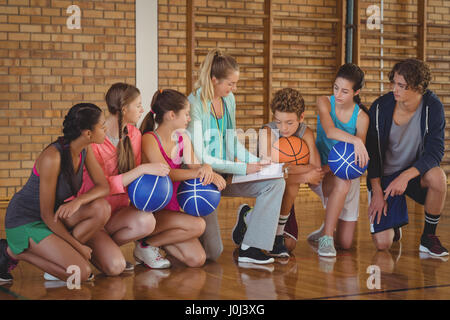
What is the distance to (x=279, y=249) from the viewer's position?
11.4 feet

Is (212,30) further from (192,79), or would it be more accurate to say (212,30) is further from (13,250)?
(13,250)

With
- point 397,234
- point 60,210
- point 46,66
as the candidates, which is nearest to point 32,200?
point 60,210

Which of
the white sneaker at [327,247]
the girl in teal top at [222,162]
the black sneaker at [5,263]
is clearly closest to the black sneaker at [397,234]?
the white sneaker at [327,247]

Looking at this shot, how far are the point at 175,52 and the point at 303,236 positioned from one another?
10.7 ft

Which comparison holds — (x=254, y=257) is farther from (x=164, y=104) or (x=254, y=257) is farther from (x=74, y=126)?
(x=74, y=126)

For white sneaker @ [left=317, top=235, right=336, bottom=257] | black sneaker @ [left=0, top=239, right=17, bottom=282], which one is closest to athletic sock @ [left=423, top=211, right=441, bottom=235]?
white sneaker @ [left=317, top=235, right=336, bottom=257]

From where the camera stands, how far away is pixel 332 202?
361 cm

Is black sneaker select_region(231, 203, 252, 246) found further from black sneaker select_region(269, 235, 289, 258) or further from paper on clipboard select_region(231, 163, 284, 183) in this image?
paper on clipboard select_region(231, 163, 284, 183)

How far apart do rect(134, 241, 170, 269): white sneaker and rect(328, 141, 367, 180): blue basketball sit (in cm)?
109

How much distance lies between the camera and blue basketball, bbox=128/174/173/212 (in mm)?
2924

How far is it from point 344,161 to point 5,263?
6.10 feet
